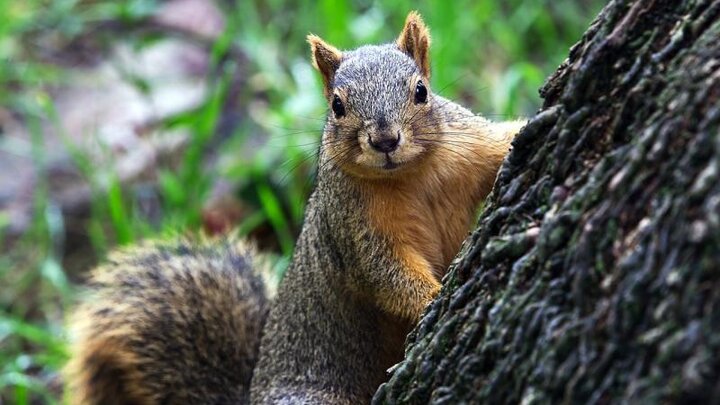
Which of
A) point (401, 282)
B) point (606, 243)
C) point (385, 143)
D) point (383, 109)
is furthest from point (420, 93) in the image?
point (606, 243)

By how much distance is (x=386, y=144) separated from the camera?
258cm

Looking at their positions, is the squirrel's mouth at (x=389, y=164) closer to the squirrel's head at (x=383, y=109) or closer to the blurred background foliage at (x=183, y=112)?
the squirrel's head at (x=383, y=109)

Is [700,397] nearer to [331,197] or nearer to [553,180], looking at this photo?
[553,180]

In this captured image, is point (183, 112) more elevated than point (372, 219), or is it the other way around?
point (183, 112)

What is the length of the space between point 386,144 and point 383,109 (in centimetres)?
14

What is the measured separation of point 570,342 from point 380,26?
4105 millimetres

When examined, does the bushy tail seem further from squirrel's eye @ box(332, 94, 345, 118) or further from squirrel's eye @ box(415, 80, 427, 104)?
squirrel's eye @ box(415, 80, 427, 104)

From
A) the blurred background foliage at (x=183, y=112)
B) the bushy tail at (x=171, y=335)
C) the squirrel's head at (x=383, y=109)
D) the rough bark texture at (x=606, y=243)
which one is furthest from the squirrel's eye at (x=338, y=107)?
the blurred background foliage at (x=183, y=112)

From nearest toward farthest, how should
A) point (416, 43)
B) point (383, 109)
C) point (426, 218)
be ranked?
point (383, 109) < point (426, 218) < point (416, 43)

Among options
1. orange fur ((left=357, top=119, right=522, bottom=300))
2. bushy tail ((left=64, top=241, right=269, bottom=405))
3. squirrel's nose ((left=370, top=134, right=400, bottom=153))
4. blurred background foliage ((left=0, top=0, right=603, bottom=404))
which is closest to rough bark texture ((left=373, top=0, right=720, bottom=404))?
squirrel's nose ((left=370, top=134, right=400, bottom=153))

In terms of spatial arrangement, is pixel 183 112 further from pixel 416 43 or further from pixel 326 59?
pixel 416 43

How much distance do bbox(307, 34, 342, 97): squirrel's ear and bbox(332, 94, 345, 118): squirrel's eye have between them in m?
0.18

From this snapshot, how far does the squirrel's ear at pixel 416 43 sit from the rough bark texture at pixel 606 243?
1017 mm

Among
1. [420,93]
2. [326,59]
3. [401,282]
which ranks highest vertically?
[326,59]
